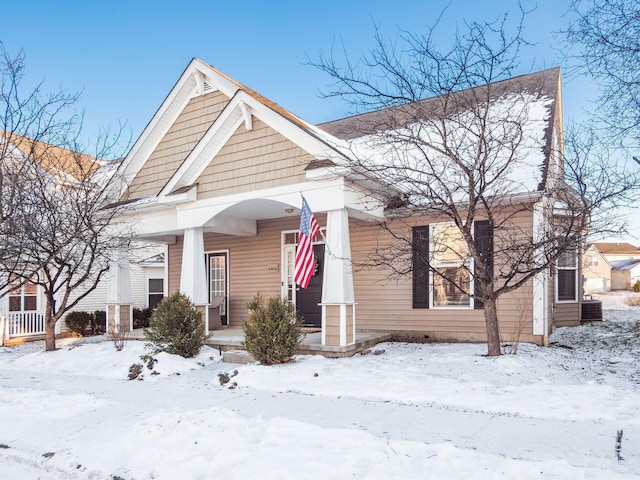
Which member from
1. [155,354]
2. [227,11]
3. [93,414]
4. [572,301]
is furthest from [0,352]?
[572,301]

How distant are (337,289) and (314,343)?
3.89 ft

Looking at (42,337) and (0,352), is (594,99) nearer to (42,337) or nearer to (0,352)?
(0,352)

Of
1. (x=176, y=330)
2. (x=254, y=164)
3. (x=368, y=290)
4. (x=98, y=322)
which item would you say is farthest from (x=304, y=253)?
(x=98, y=322)

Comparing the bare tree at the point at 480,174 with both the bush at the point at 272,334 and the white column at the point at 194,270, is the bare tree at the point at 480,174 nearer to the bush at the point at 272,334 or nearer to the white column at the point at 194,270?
the bush at the point at 272,334

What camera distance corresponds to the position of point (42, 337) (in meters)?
14.8

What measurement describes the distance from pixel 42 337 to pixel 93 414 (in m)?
11.1

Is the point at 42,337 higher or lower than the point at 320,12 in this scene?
lower

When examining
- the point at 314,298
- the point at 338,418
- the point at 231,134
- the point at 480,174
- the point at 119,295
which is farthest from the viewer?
the point at 119,295

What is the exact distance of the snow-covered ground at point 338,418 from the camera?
3691 millimetres

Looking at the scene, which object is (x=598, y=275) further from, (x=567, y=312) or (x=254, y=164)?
(x=254, y=164)

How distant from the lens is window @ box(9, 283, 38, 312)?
48.7 ft

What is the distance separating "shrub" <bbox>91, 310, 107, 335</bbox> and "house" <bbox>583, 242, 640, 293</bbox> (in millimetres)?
33740

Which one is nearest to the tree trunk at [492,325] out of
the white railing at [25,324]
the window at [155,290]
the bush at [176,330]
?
the bush at [176,330]

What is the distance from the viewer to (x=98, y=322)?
15.3m
